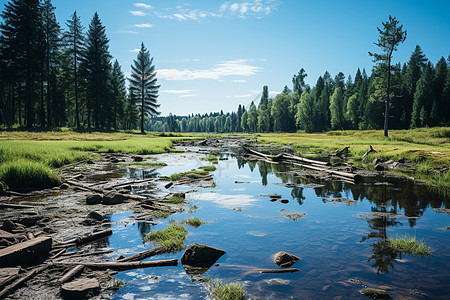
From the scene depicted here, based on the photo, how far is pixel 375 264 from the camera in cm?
607

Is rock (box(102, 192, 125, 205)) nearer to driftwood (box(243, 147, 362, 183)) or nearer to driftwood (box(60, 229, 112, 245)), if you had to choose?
driftwood (box(60, 229, 112, 245))

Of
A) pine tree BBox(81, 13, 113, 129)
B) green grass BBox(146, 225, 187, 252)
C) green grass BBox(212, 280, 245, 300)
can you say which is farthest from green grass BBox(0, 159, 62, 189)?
pine tree BBox(81, 13, 113, 129)

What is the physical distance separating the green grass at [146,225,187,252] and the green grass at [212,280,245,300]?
2.01 meters

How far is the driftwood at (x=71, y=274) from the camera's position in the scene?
16.1 feet

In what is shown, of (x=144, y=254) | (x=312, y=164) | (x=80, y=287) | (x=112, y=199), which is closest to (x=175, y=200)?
(x=112, y=199)

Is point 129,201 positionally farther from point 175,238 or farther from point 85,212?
point 175,238

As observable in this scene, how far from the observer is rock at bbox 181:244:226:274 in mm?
5938

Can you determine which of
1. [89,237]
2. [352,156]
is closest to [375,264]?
[89,237]

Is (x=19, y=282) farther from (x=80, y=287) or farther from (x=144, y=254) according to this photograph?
(x=144, y=254)

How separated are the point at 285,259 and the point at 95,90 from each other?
58.0 m

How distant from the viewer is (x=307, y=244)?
718cm

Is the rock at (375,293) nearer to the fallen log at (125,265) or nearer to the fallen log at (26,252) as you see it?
the fallen log at (125,265)

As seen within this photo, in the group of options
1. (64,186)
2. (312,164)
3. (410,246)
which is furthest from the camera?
(312,164)

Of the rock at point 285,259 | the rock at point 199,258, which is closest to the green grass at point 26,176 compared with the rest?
the rock at point 199,258
